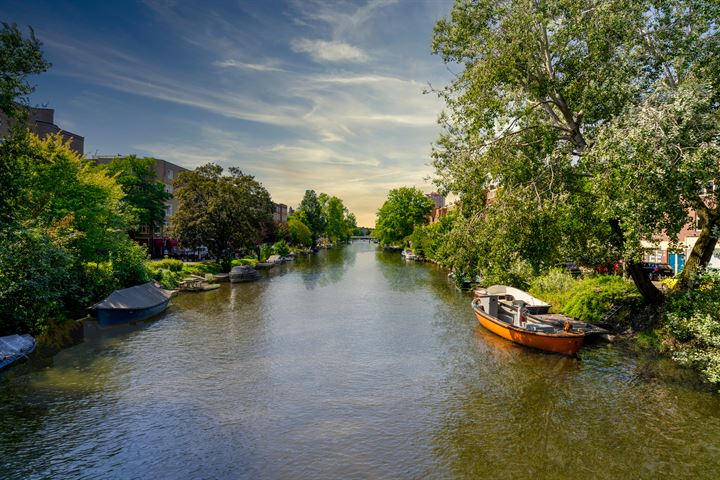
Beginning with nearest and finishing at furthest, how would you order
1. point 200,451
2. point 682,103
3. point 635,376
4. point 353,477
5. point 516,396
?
point 353,477 → point 200,451 → point 682,103 → point 516,396 → point 635,376

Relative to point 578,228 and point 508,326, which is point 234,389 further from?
point 578,228

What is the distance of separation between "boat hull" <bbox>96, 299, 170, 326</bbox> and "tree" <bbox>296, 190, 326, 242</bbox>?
337ft

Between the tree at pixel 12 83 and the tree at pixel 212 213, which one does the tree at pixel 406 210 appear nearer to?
the tree at pixel 212 213

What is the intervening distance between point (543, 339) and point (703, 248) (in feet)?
30.0

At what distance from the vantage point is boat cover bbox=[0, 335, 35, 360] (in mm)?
22842

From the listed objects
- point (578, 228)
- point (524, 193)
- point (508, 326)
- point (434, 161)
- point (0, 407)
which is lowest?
point (0, 407)

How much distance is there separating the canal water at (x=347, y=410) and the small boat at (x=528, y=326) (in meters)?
0.77

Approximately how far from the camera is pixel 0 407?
17.7 metres

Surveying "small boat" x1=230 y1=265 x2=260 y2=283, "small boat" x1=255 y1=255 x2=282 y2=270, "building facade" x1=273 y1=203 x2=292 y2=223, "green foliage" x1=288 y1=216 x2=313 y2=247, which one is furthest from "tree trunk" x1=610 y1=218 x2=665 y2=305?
"building facade" x1=273 y1=203 x2=292 y2=223

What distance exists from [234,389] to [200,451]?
18.1 feet

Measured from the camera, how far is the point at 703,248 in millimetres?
23406

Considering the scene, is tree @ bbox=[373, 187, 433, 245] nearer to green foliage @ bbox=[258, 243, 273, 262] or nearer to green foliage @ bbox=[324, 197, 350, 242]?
green foliage @ bbox=[324, 197, 350, 242]

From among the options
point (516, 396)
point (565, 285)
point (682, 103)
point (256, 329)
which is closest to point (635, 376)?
point (516, 396)

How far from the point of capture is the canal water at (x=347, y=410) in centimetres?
1397
